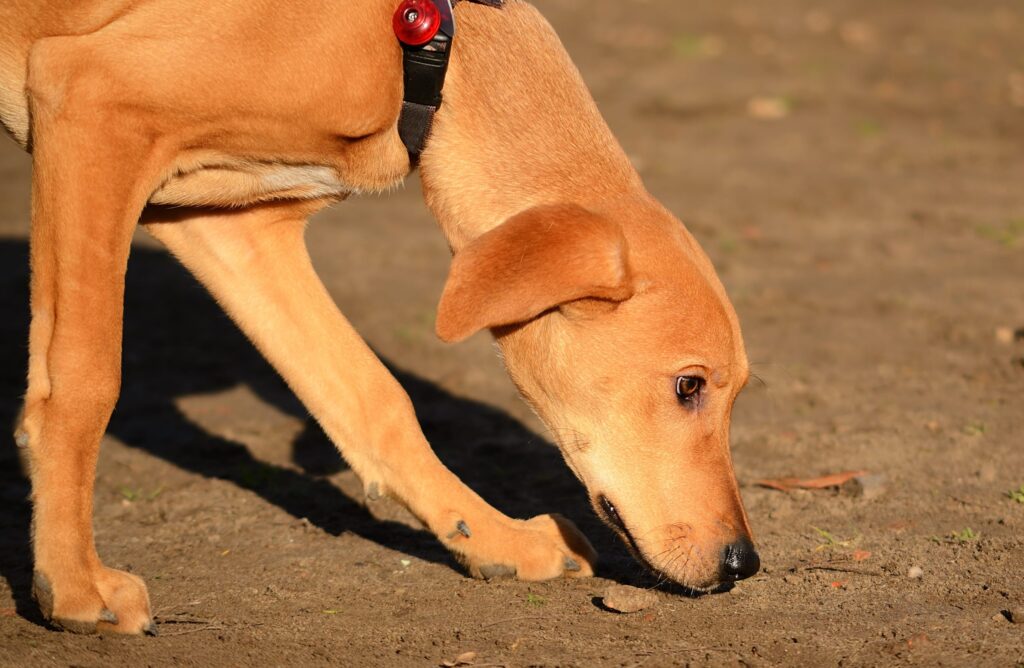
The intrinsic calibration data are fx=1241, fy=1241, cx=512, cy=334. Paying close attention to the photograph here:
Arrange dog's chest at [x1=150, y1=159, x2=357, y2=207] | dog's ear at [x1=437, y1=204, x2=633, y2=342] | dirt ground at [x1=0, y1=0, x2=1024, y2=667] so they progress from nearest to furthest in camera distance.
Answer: dog's ear at [x1=437, y1=204, x2=633, y2=342] → dirt ground at [x1=0, y1=0, x2=1024, y2=667] → dog's chest at [x1=150, y1=159, x2=357, y2=207]

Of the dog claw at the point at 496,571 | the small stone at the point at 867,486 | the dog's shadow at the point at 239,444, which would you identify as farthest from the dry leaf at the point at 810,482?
the dog claw at the point at 496,571

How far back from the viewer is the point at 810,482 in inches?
183

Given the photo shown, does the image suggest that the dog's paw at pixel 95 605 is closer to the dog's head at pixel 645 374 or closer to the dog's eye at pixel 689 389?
the dog's head at pixel 645 374

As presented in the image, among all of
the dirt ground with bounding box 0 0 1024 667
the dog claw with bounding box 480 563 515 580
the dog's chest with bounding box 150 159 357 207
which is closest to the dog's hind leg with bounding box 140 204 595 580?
the dog claw with bounding box 480 563 515 580

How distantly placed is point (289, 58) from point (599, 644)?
1.87 m

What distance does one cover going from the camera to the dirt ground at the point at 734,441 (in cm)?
354

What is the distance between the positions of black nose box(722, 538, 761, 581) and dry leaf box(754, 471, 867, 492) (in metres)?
1.03

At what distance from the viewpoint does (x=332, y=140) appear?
12.3 ft

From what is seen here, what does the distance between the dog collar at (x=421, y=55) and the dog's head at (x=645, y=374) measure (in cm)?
51

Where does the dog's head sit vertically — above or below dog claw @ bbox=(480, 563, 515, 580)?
above

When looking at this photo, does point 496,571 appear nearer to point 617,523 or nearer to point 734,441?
point 617,523

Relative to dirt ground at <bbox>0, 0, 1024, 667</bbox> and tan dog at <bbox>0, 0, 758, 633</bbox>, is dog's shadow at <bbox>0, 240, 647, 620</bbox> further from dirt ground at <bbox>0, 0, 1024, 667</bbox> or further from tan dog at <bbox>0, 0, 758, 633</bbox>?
tan dog at <bbox>0, 0, 758, 633</bbox>

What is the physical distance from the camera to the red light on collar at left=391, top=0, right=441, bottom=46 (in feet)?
11.9

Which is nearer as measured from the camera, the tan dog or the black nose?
the tan dog
